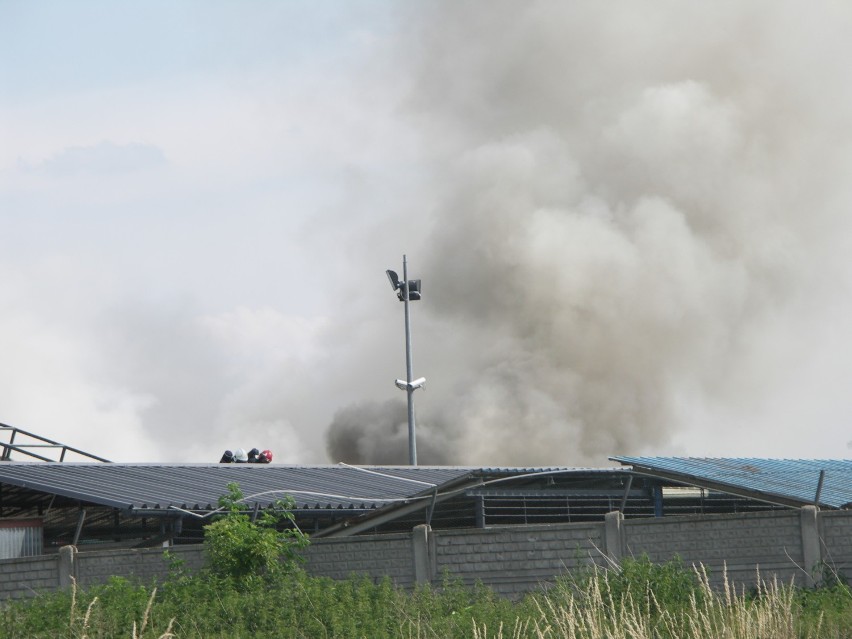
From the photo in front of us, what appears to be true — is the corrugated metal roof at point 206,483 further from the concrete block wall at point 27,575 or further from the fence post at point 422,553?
the fence post at point 422,553

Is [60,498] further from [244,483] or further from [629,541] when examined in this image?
[629,541]

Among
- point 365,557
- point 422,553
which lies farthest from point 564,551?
point 365,557

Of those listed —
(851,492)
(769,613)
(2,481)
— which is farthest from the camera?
(851,492)

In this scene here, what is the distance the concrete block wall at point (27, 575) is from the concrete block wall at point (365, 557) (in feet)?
12.7

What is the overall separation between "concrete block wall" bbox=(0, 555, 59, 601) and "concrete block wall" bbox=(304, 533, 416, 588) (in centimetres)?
386

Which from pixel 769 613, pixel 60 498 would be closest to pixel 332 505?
pixel 60 498

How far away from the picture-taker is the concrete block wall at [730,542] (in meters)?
17.3

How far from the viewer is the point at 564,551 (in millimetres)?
17844

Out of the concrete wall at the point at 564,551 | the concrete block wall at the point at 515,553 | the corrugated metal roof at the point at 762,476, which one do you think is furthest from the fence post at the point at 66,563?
the corrugated metal roof at the point at 762,476

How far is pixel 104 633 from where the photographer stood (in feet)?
51.7

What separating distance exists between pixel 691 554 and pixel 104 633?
26.1 ft

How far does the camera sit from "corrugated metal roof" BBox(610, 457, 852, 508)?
2191cm

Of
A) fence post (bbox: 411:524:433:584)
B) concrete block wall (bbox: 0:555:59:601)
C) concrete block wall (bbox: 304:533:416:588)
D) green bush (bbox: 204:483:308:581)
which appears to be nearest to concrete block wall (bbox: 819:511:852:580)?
fence post (bbox: 411:524:433:584)

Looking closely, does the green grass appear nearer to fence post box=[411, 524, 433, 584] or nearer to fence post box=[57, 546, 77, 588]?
fence post box=[411, 524, 433, 584]
